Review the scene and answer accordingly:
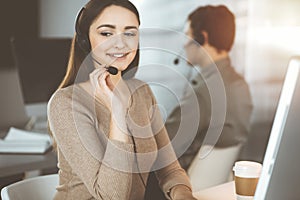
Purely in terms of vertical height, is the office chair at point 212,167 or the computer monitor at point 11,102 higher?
the computer monitor at point 11,102

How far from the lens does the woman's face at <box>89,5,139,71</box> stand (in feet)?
5.82

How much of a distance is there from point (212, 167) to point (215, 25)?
0.57 m

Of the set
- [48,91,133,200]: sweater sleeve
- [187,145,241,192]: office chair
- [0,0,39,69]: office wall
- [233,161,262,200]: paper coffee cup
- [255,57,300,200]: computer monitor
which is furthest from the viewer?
[187,145,241,192]: office chair

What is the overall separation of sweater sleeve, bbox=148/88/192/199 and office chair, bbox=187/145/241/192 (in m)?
0.11

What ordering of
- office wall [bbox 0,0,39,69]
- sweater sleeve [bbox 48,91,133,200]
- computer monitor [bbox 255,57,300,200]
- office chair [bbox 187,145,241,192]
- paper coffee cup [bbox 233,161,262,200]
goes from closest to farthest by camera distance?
computer monitor [bbox 255,57,300,200] → paper coffee cup [bbox 233,161,262,200] → sweater sleeve [bbox 48,91,133,200] → office wall [bbox 0,0,39,69] → office chair [bbox 187,145,241,192]

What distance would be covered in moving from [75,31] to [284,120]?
0.94 metres

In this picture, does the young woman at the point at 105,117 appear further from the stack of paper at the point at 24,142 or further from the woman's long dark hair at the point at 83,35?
the stack of paper at the point at 24,142

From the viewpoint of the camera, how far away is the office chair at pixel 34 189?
1.64 meters

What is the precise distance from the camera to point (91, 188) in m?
1.71

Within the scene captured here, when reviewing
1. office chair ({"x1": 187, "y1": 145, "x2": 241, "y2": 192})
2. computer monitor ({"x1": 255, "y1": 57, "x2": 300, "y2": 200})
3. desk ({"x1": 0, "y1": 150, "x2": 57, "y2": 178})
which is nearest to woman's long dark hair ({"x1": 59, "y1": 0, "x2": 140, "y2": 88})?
desk ({"x1": 0, "y1": 150, "x2": 57, "y2": 178})

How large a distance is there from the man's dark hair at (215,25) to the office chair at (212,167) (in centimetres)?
42

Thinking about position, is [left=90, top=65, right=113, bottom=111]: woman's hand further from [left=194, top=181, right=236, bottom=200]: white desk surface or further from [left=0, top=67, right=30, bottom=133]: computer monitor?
[left=194, top=181, right=236, bottom=200]: white desk surface

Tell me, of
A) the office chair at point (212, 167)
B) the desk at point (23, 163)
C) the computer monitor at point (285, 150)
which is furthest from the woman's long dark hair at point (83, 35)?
the computer monitor at point (285, 150)

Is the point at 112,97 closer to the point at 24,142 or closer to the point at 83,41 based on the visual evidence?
the point at 83,41
